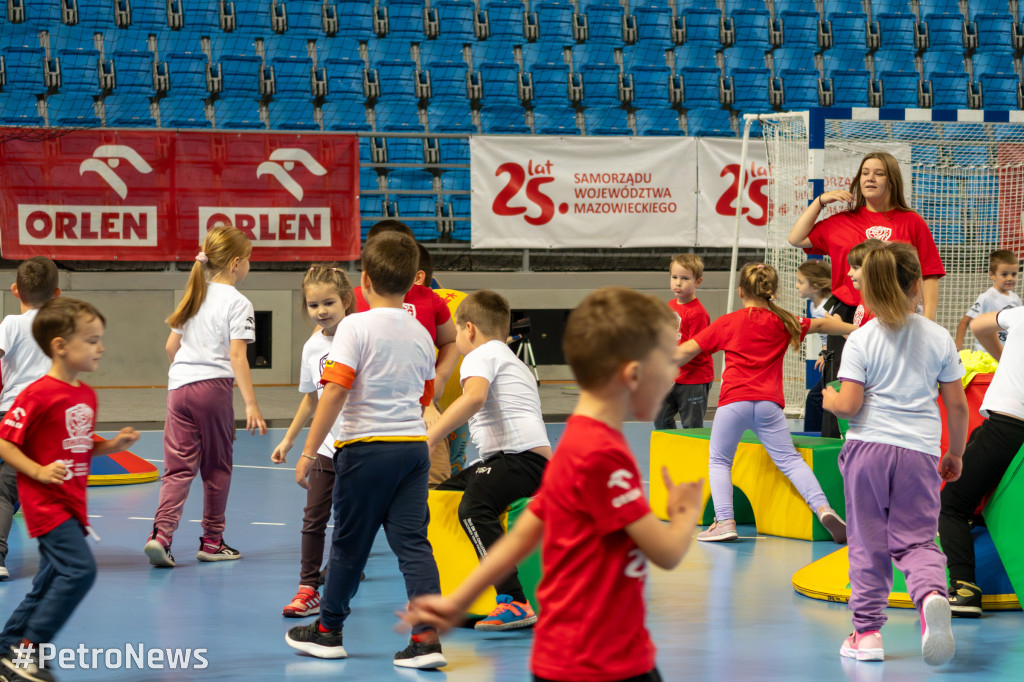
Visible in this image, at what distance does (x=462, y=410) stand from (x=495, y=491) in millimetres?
437

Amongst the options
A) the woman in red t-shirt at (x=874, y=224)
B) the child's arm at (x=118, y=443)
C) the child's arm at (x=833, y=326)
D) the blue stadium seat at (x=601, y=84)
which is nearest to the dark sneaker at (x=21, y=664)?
the child's arm at (x=118, y=443)

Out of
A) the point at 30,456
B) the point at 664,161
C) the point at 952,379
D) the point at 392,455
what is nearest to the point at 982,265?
the point at 664,161

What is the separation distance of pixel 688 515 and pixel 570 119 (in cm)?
1369

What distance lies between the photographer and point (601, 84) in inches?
628

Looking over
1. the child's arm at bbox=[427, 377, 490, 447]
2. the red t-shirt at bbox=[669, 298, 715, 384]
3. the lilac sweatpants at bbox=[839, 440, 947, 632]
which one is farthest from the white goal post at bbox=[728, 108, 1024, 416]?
the child's arm at bbox=[427, 377, 490, 447]

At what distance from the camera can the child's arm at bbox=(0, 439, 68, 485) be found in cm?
351

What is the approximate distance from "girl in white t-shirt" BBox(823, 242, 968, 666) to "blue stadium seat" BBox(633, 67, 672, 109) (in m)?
12.3

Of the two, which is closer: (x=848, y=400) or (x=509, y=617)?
(x=848, y=400)

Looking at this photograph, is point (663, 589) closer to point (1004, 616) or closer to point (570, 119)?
point (1004, 616)

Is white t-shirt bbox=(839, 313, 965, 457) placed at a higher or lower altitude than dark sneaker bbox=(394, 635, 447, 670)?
higher

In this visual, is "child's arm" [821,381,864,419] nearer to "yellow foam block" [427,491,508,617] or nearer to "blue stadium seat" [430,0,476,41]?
"yellow foam block" [427,491,508,617]

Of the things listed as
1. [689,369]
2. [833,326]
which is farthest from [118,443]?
[689,369]

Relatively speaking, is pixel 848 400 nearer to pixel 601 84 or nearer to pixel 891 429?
pixel 891 429

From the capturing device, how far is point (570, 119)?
15.4 metres
